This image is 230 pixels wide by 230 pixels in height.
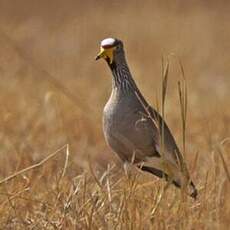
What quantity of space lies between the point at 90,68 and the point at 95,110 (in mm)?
2277

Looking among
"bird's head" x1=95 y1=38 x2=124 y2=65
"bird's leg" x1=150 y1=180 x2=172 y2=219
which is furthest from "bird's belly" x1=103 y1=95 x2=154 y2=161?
"bird's leg" x1=150 y1=180 x2=172 y2=219

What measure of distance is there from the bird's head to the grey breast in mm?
132

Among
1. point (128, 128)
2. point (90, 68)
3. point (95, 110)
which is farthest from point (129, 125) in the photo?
point (90, 68)

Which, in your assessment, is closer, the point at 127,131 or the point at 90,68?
the point at 127,131

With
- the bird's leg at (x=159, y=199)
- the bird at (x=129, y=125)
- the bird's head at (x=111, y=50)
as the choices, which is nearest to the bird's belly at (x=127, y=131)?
the bird at (x=129, y=125)

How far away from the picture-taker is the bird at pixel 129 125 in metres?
3.98

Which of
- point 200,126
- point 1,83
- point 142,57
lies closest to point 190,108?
point 200,126

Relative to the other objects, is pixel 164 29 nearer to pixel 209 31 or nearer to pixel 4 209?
pixel 209 31

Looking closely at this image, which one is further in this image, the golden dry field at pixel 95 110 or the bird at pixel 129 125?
the bird at pixel 129 125

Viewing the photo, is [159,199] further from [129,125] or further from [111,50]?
[111,50]

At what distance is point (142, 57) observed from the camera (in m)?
10.2

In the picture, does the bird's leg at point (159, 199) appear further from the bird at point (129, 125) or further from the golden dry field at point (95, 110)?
the bird at point (129, 125)

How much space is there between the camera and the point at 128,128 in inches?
157

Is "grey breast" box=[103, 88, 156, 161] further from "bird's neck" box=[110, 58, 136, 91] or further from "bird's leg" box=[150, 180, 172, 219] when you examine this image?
"bird's leg" box=[150, 180, 172, 219]
